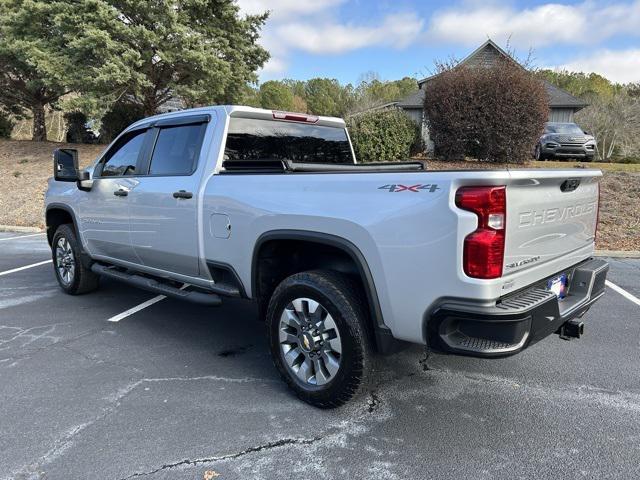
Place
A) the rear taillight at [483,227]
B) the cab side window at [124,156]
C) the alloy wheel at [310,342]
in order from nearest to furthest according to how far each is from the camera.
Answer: the rear taillight at [483,227], the alloy wheel at [310,342], the cab side window at [124,156]

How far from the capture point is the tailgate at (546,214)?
2549 mm

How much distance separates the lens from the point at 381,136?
13727 mm

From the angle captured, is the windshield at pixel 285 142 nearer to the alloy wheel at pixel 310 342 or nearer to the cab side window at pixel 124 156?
the cab side window at pixel 124 156

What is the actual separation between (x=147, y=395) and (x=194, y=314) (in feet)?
5.90

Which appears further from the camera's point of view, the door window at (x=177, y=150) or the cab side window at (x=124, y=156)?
the cab side window at (x=124, y=156)

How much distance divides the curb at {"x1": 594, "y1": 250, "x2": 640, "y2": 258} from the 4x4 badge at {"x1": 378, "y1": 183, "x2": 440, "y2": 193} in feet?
21.2

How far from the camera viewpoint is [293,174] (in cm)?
323

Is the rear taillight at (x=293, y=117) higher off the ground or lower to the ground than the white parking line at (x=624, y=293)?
higher

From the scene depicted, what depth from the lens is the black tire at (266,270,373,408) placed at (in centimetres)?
294

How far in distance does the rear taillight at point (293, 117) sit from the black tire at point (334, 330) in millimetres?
1745

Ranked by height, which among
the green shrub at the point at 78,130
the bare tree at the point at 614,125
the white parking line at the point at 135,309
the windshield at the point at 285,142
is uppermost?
the bare tree at the point at 614,125

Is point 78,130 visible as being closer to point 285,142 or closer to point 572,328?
point 285,142

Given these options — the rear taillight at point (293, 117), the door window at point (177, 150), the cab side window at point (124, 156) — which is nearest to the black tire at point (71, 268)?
the cab side window at point (124, 156)

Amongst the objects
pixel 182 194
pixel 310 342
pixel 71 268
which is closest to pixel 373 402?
pixel 310 342
